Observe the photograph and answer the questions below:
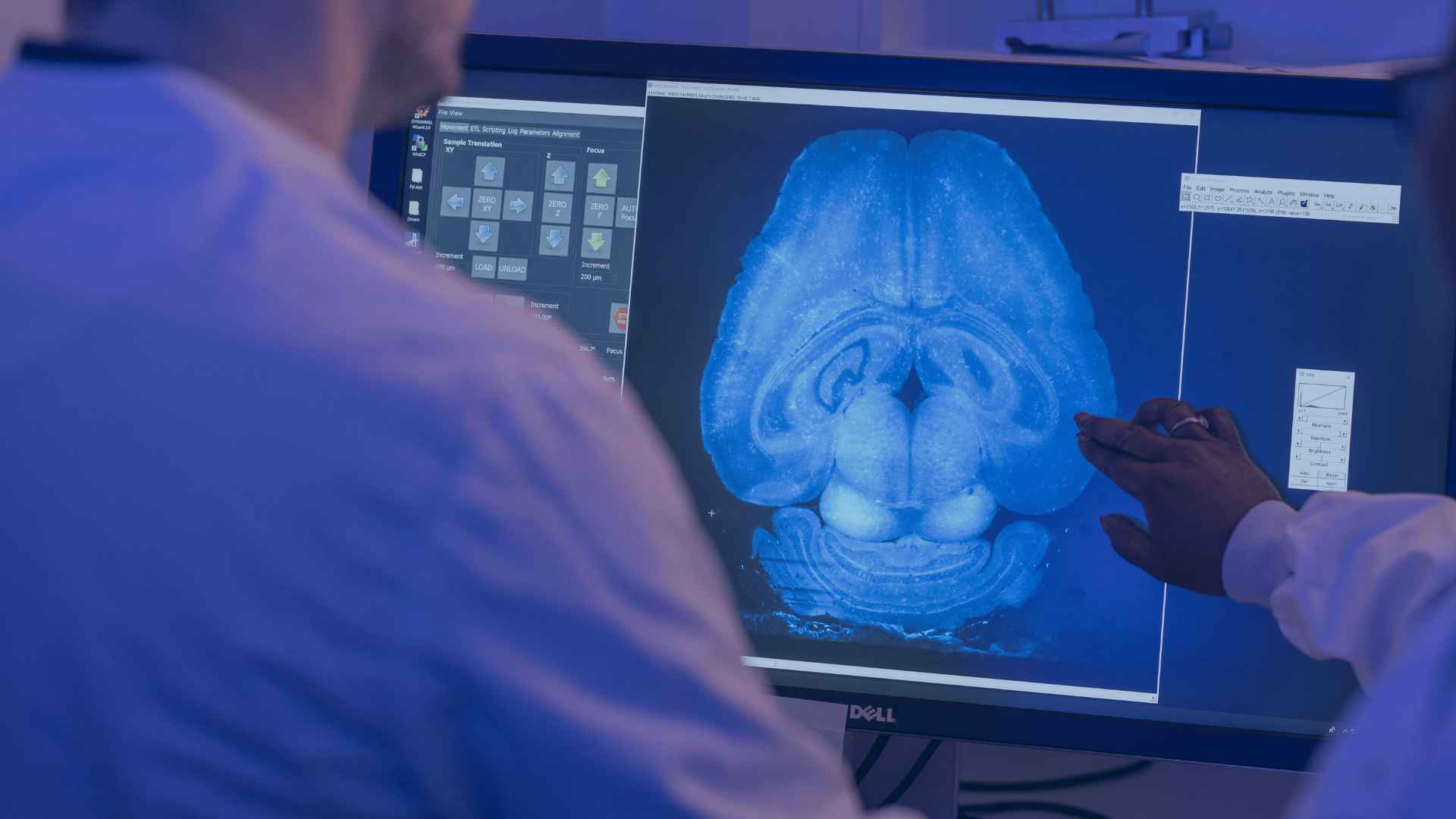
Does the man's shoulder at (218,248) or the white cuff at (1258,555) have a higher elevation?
the man's shoulder at (218,248)

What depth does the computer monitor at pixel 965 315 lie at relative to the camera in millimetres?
781

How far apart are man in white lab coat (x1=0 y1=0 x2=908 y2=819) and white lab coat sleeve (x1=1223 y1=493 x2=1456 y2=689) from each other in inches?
19.1

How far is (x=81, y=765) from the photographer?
1.04 ft

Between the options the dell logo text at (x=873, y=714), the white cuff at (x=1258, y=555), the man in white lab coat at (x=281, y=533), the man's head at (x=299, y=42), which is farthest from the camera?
the dell logo text at (x=873, y=714)

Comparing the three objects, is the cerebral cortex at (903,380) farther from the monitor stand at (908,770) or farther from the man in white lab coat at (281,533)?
the man in white lab coat at (281,533)

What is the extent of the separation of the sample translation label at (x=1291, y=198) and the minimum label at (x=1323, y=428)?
134 millimetres

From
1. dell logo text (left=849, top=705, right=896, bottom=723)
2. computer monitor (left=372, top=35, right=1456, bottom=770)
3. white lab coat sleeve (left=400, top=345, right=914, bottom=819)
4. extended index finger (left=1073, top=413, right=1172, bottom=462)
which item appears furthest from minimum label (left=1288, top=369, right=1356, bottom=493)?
white lab coat sleeve (left=400, top=345, right=914, bottom=819)

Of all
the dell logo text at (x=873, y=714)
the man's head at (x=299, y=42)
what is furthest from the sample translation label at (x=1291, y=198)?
the man's head at (x=299, y=42)

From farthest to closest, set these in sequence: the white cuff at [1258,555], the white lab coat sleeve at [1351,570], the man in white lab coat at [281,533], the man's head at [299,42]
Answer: the white cuff at [1258,555]
the white lab coat sleeve at [1351,570]
the man's head at [299,42]
the man in white lab coat at [281,533]

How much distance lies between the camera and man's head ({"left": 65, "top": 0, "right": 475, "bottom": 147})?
404mm

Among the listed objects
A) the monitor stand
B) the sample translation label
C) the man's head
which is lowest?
the monitor stand

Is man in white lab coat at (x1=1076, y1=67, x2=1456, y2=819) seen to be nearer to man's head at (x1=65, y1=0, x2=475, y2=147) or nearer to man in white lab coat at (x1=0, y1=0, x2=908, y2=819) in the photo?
man in white lab coat at (x1=0, y1=0, x2=908, y2=819)

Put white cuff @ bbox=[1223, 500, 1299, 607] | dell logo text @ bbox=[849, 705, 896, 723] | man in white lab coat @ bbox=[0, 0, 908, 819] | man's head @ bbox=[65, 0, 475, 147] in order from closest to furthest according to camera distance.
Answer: man in white lab coat @ bbox=[0, 0, 908, 819], man's head @ bbox=[65, 0, 475, 147], white cuff @ bbox=[1223, 500, 1299, 607], dell logo text @ bbox=[849, 705, 896, 723]

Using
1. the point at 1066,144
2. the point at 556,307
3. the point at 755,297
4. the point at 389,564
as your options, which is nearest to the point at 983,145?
the point at 1066,144
